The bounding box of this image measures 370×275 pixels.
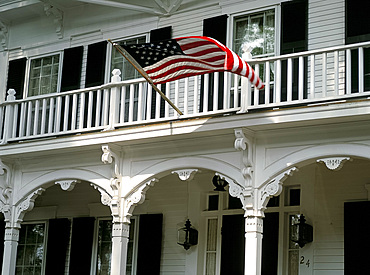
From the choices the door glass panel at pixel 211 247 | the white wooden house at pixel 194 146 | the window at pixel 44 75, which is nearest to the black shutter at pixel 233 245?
the white wooden house at pixel 194 146

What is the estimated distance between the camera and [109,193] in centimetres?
1438

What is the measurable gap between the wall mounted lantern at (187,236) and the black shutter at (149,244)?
0.61 m

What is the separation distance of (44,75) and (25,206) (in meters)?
3.95

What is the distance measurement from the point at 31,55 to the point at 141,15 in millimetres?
3336

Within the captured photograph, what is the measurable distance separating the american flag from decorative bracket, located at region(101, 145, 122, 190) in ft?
6.64

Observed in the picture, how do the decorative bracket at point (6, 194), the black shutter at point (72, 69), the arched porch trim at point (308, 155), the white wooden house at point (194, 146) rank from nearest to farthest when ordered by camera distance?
the arched porch trim at point (308, 155) → the white wooden house at point (194, 146) → the decorative bracket at point (6, 194) → the black shutter at point (72, 69)

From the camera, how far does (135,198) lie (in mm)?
14117

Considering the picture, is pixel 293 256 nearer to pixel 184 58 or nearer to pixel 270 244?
pixel 270 244

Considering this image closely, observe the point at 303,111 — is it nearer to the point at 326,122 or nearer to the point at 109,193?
the point at 326,122

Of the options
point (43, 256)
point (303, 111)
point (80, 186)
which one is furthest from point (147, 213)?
point (303, 111)

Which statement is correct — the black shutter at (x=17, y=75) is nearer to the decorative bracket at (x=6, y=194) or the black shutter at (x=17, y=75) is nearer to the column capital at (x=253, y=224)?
the decorative bracket at (x=6, y=194)

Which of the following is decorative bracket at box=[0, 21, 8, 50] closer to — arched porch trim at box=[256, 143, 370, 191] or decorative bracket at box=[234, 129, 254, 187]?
decorative bracket at box=[234, 129, 254, 187]

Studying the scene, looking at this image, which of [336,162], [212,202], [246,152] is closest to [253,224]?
[246,152]

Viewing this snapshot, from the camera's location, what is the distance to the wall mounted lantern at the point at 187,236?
1552 cm
